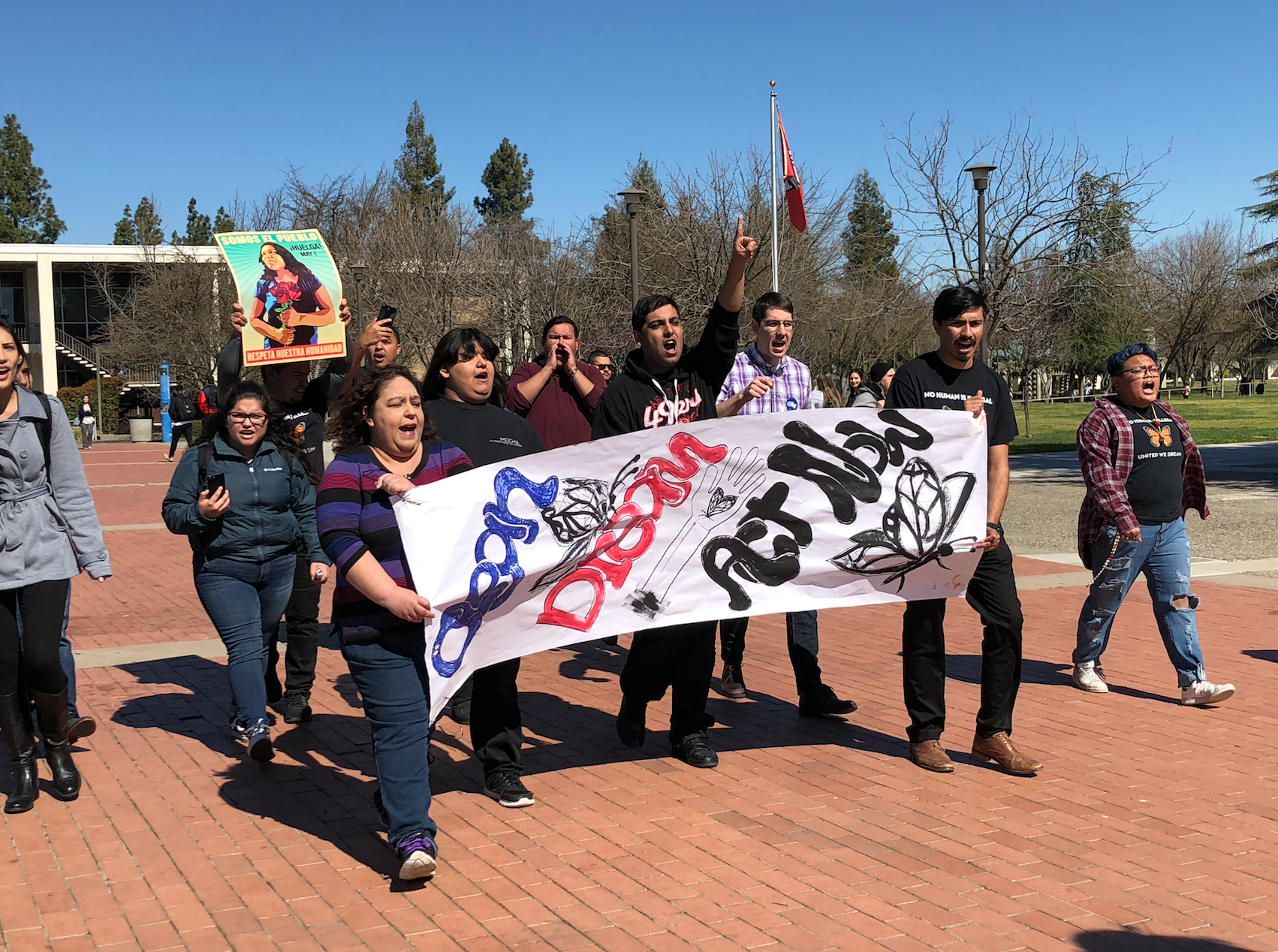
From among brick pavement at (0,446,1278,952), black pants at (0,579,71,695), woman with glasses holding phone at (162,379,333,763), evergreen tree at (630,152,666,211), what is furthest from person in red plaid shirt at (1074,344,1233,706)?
evergreen tree at (630,152,666,211)

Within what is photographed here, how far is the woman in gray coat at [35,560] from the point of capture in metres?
5.32

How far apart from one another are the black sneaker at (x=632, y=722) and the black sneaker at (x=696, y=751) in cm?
22

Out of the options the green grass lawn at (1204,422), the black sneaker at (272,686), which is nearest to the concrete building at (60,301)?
the green grass lawn at (1204,422)

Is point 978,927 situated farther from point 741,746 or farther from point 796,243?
point 796,243

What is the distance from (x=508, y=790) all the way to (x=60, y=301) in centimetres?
6356

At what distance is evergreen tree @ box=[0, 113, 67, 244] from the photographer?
9019cm

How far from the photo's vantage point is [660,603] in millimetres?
5504

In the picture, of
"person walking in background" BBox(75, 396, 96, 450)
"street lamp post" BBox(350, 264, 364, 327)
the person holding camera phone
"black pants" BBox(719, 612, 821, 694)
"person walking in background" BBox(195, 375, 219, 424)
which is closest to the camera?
the person holding camera phone

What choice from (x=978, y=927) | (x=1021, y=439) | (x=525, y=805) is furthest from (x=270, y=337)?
(x=1021, y=439)

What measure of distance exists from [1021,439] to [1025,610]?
30.1m

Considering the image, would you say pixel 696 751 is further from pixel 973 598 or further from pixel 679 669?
pixel 973 598

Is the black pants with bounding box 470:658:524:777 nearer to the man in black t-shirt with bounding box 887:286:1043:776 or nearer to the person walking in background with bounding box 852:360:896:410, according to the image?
the man in black t-shirt with bounding box 887:286:1043:776

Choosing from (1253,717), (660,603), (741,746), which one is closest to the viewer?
(660,603)

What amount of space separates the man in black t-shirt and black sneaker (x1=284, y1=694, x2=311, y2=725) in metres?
3.26
